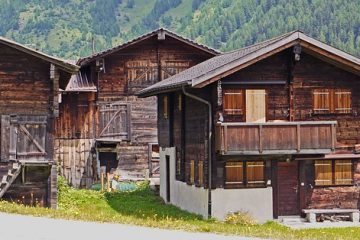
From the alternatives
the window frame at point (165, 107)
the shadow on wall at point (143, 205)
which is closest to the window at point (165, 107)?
the window frame at point (165, 107)

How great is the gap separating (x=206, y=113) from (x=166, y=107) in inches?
308

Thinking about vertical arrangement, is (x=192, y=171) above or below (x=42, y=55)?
below

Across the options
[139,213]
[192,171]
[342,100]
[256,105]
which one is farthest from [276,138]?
[139,213]

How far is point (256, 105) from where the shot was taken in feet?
105

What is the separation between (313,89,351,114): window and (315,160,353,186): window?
2.08 metres

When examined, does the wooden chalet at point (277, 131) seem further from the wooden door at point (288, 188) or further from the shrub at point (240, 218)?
the shrub at point (240, 218)

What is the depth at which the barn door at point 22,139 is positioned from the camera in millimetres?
31891

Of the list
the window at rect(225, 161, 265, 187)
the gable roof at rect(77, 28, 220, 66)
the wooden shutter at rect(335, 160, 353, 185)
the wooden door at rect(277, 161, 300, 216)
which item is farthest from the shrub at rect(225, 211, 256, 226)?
the gable roof at rect(77, 28, 220, 66)

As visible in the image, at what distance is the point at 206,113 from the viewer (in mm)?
31984

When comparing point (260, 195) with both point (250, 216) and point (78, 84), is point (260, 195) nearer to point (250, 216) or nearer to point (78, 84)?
point (250, 216)

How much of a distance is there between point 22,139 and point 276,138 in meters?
9.74

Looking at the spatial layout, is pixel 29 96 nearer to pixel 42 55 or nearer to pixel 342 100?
pixel 42 55

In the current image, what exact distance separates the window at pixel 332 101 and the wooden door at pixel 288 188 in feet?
8.07

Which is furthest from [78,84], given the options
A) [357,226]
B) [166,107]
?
[357,226]
